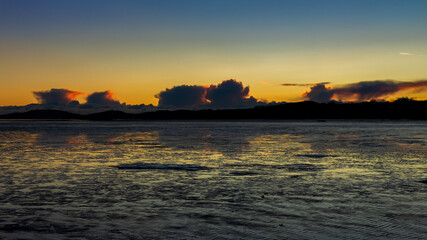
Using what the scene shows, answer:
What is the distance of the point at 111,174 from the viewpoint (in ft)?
54.4

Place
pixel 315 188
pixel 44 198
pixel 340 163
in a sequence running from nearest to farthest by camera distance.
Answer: pixel 44 198 → pixel 315 188 → pixel 340 163

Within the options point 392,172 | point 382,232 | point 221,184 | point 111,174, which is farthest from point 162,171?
point 382,232

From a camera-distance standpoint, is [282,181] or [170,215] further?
[282,181]

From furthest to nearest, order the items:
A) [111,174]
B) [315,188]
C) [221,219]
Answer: [111,174] < [315,188] < [221,219]

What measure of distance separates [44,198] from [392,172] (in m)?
13.0

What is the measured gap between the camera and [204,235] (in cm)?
808

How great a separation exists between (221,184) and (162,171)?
13.6 feet

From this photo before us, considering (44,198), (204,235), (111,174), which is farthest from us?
(111,174)

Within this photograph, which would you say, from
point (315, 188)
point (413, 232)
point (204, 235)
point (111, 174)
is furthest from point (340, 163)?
point (204, 235)

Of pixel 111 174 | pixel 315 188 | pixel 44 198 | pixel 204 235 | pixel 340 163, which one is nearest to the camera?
pixel 204 235

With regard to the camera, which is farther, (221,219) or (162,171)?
(162,171)

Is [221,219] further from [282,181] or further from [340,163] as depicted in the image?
[340,163]

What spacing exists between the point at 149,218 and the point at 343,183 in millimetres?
7605

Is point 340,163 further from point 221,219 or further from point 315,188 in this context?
point 221,219
